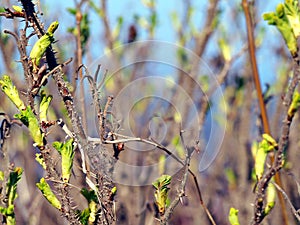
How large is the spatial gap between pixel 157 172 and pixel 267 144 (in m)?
1.02

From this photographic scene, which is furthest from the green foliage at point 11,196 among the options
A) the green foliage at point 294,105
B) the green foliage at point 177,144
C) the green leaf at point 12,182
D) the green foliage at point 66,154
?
the green foliage at point 177,144

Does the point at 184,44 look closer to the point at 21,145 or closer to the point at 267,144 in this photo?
the point at 21,145

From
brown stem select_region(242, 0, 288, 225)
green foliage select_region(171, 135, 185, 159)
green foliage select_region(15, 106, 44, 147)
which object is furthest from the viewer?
green foliage select_region(171, 135, 185, 159)

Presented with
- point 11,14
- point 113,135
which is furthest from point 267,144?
point 11,14

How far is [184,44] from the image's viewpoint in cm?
310

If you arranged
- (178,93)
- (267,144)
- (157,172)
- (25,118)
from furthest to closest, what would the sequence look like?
(178,93), (157,172), (267,144), (25,118)

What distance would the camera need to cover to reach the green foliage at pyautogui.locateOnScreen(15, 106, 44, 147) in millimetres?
1108

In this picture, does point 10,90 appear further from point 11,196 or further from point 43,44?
point 11,196

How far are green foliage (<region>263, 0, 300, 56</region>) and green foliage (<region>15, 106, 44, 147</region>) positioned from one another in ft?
1.74

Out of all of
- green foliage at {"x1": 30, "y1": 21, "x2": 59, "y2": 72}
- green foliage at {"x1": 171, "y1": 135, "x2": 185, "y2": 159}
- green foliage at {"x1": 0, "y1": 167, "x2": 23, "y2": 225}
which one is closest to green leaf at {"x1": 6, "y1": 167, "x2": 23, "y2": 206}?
green foliage at {"x1": 0, "y1": 167, "x2": 23, "y2": 225}

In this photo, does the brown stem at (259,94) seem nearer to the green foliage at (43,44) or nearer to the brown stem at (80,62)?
the brown stem at (80,62)

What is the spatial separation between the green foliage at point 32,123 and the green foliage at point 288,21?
20.8 inches

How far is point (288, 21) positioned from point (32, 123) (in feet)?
1.93

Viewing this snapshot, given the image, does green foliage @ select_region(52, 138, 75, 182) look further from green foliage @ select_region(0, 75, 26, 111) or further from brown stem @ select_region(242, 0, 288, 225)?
brown stem @ select_region(242, 0, 288, 225)
